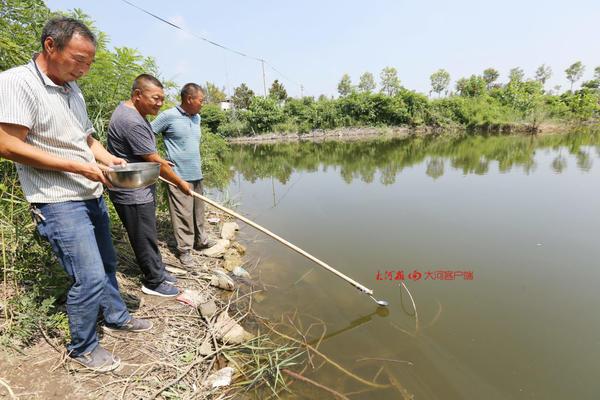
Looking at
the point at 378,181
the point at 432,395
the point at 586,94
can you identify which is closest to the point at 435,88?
the point at 586,94

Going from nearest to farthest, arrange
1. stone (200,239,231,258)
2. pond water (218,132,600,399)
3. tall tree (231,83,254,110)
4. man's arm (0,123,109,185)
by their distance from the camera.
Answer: man's arm (0,123,109,185) → pond water (218,132,600,399) → stone (200,239,231,258) → tall tree (231,83,254,110)

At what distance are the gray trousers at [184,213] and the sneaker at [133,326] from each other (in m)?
1.07

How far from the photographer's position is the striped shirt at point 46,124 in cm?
116

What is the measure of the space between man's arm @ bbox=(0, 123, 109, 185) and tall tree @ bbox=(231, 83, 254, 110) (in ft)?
117

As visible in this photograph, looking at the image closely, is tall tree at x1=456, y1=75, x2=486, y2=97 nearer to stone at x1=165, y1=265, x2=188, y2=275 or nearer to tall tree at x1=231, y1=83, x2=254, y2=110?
tall tree at x1=231, y1=83, x2=254, y2=110

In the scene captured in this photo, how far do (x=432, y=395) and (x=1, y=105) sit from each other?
2611mm

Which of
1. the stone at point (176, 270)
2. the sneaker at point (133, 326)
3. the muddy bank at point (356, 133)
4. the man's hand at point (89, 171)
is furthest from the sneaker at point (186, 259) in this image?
the muddy bank at point (356, 133)

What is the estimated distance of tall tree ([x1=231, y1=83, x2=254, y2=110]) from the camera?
116ft

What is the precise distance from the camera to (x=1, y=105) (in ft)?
3.70

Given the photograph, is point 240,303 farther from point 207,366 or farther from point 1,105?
point 1,105

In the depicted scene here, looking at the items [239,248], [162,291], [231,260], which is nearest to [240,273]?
[231,260]

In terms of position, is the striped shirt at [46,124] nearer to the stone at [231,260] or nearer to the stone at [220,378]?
the stone at [220,378]

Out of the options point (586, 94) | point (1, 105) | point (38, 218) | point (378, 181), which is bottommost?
point (378, 181)

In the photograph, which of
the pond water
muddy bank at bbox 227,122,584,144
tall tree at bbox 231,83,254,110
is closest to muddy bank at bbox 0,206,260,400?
the pond water
